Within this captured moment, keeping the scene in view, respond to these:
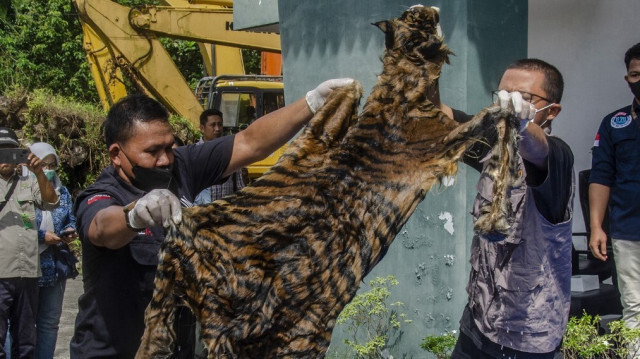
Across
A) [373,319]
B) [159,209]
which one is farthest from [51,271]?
[159,209]

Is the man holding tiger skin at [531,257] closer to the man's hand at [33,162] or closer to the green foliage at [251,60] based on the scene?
the man's hand at [33,162]

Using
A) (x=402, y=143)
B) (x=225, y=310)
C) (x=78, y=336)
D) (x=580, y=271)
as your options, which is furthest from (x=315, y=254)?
(x=580, y=271)

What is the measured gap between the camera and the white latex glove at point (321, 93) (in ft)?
8.58

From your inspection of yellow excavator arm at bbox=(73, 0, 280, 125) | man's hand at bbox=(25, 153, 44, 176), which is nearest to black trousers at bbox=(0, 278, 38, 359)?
man's hand at bbox=(25, 153, 44, 176)

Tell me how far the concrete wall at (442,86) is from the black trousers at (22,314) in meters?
2.16

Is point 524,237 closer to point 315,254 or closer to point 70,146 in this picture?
point 315,254

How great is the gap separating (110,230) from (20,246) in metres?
2.99

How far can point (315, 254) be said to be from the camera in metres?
2.27

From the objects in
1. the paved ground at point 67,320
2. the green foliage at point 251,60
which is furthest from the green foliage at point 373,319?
the green foliage at point 251,60

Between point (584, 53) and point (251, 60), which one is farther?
point (251, 60)

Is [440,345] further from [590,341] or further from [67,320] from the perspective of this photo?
[67,320]

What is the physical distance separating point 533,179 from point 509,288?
1.43ft

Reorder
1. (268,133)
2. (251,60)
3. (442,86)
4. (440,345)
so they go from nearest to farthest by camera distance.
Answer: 1. (268,133)
2. (440,345)
3. (442,86)
4. (251,60)

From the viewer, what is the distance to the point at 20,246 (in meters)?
5.06
